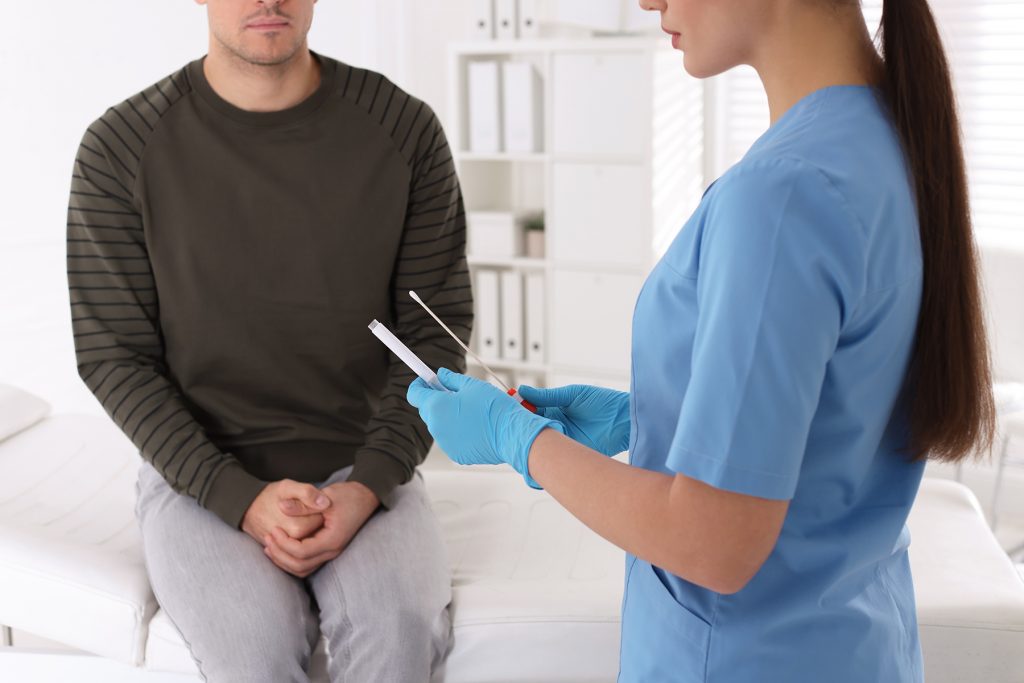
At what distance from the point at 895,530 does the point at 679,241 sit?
0.30m

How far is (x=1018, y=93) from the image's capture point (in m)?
3.21

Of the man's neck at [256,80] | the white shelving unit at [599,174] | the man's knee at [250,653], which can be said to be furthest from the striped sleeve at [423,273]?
the white shelving unit at [599,174]

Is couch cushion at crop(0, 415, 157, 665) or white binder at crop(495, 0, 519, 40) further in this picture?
white binder at crop(495, 0, 519, 40)

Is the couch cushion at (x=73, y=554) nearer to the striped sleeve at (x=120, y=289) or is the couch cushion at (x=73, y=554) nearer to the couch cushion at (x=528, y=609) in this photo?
the couch cushion at (x=528, y=609)

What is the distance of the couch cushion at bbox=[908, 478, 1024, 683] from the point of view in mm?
1487

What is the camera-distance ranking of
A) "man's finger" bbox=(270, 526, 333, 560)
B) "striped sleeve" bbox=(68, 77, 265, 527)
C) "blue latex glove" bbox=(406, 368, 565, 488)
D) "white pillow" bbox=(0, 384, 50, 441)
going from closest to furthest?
"blue latex glove" bbox=(406, 368, 565, 488) < "man's finger" bbox=(270, 526, 333, 560) < "striped sleeve" bbox=(68, 77, 265, 527) < "white pillow" bbox=(0, 384, 50, 441)

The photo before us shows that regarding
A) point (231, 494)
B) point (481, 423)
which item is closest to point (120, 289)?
point (231, 494)

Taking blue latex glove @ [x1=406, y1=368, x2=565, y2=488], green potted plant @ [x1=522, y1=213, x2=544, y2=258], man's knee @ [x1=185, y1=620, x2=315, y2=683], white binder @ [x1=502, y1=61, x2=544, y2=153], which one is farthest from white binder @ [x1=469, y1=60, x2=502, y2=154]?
blue latex glove @ [x1=406, y1=368, x2=565, y2=488]

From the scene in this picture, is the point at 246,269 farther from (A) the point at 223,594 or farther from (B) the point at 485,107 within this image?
(B) the point at 485,107

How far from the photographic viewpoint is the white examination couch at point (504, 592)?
1.49 meters

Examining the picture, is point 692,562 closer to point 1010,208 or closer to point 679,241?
point 679,241

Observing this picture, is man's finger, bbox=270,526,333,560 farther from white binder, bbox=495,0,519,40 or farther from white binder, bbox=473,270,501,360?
white binder, bbox=495,0,519,40

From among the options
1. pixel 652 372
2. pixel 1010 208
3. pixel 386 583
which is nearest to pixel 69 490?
pixel 386 583

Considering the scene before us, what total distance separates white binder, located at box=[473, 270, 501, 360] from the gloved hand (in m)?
2.30
